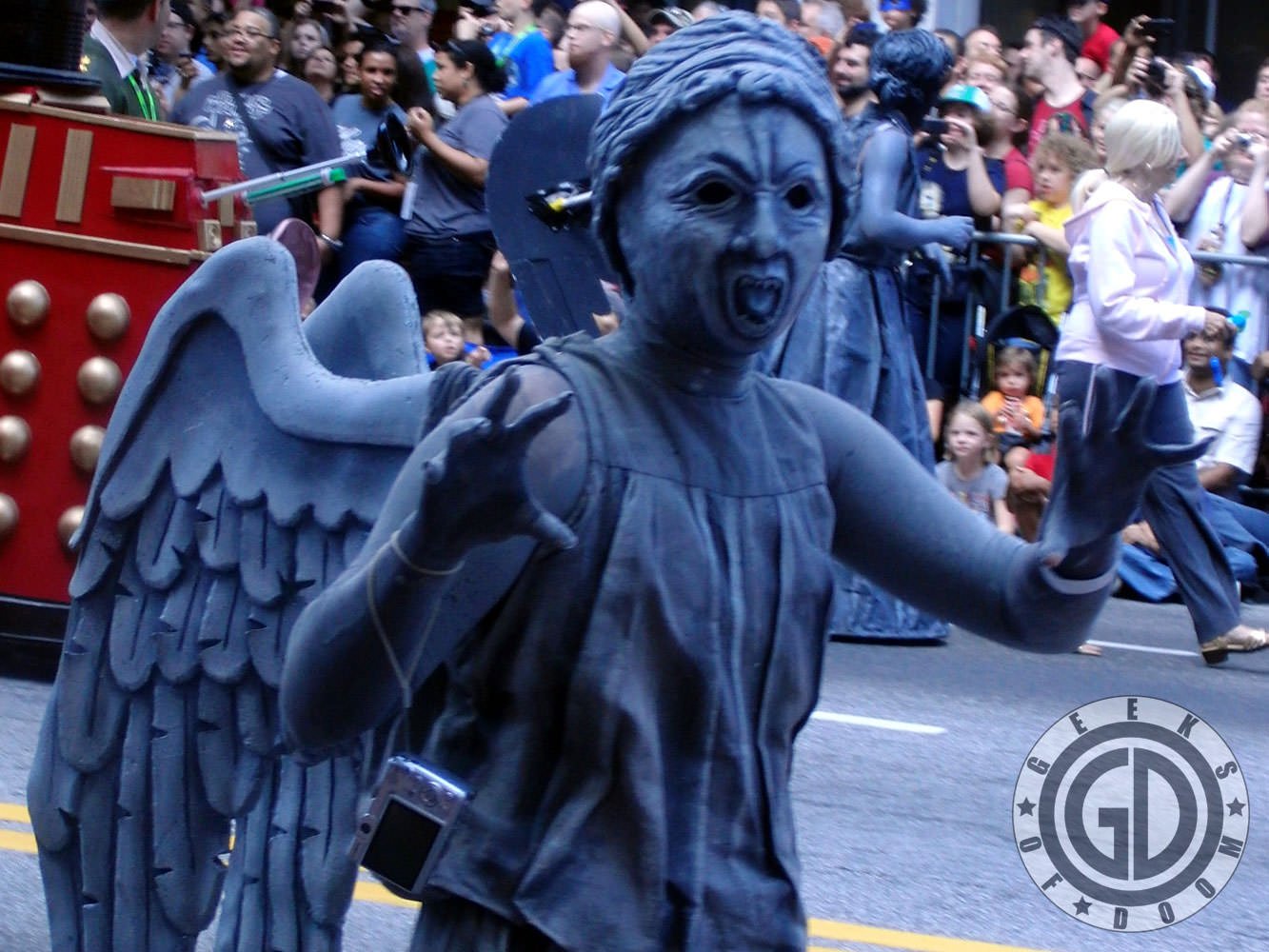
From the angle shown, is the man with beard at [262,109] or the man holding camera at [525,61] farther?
the man holding camera at [525,61]

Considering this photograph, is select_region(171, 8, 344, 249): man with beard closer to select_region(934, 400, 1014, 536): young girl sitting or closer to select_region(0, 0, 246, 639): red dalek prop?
select_region(934, 400, 1014, 536): young girl sitting

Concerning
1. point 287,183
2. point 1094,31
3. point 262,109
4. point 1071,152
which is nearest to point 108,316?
point 287,183

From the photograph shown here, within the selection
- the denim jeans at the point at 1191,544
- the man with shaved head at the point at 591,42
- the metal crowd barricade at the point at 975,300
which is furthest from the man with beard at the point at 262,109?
the denim jeans at the point at 1191,544

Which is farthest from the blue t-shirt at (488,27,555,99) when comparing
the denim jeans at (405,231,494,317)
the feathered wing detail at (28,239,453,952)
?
the feathered wing detail at (28,239,453,952)

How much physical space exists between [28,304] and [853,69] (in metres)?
4.46

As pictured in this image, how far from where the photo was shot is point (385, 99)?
10.1 m

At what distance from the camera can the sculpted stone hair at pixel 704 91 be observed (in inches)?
82.2

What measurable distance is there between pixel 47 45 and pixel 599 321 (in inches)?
128

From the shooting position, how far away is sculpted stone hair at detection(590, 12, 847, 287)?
2.09 m

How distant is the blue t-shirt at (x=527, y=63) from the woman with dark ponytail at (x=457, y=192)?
1.25 metres

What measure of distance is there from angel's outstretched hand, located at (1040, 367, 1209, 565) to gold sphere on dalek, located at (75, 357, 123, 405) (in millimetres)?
3984

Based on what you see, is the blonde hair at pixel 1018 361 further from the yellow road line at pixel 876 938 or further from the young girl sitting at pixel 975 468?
the yellow road line at pixel 876 938

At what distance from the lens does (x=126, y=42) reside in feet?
21.5

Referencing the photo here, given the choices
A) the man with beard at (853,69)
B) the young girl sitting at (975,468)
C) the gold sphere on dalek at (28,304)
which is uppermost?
the man with beard at (853,69)
